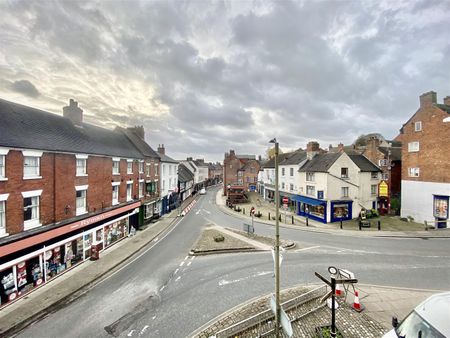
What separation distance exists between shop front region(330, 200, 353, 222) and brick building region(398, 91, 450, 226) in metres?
6.73

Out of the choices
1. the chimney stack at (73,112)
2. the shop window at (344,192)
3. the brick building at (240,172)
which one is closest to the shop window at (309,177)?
the shop window at (344,192)

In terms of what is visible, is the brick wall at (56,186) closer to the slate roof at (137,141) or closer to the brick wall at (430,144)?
the slate roof at (137,141)

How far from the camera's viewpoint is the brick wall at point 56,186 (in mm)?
11180

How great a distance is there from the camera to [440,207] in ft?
75.3

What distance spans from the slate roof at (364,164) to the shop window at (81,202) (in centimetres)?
3204

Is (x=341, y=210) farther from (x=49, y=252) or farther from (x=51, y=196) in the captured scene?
(x=51, y=196)

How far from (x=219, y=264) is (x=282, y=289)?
4.81 metres

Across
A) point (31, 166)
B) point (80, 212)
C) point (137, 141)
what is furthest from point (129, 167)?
point (31, 166)

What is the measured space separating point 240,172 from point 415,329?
2090 inches

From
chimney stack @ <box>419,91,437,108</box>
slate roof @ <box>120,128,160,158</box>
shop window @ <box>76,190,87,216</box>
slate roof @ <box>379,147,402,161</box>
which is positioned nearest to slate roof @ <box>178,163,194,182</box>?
slate roof @ <box>120,128,160,158</box>

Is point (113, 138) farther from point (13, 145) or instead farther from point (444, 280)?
point (444, 280)

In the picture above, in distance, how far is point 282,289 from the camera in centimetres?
1095

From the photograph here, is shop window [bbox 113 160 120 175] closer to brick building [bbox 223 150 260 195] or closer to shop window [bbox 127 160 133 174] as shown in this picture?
shop window [bbox 127 160 133 174]

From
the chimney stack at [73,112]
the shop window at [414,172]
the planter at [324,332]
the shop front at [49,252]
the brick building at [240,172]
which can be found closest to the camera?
the planter at [324,332]
